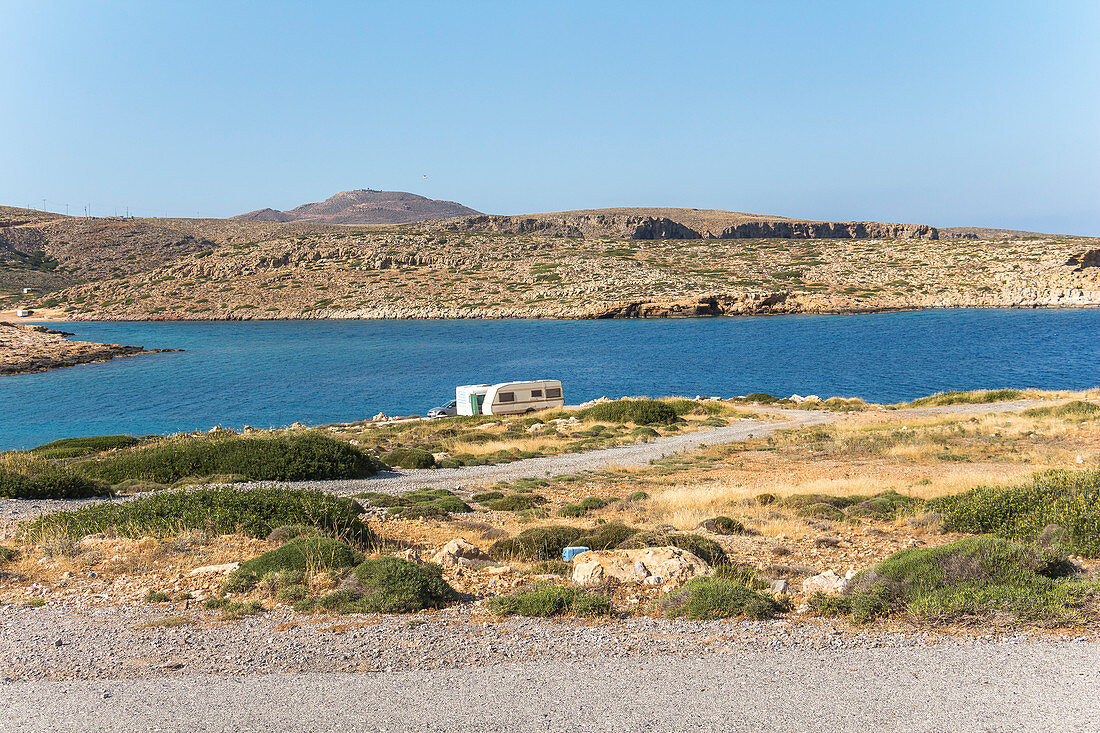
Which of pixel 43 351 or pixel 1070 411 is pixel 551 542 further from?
pixel 43 351

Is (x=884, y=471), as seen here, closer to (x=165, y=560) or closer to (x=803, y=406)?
(x=165, y=560)

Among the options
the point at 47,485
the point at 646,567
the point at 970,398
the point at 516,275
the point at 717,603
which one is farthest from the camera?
the point at 516,275

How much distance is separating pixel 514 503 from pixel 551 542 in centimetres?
548

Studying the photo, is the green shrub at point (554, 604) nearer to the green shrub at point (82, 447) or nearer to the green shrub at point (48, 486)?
the green shrub at point (48, 486)

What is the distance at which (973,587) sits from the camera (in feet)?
28.5

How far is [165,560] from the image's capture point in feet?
37.5

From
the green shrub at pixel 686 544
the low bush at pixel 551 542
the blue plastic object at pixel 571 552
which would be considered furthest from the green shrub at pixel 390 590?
the green shrub at pixel 686 544

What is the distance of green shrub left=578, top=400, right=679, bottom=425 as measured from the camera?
38562 mm

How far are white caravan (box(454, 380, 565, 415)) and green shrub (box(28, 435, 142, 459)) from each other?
1755 centimetres

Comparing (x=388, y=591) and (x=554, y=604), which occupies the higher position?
(x=388, y=591)

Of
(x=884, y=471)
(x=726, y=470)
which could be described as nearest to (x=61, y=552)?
(x=726, y=470)

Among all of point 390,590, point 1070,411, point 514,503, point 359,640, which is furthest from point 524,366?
point 359,640

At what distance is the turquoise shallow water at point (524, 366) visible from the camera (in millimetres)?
54312

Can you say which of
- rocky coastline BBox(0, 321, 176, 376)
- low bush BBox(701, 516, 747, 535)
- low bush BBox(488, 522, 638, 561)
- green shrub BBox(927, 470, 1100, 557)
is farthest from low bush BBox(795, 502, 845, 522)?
rocky coastline BBox(0, 321, 176, 376)
